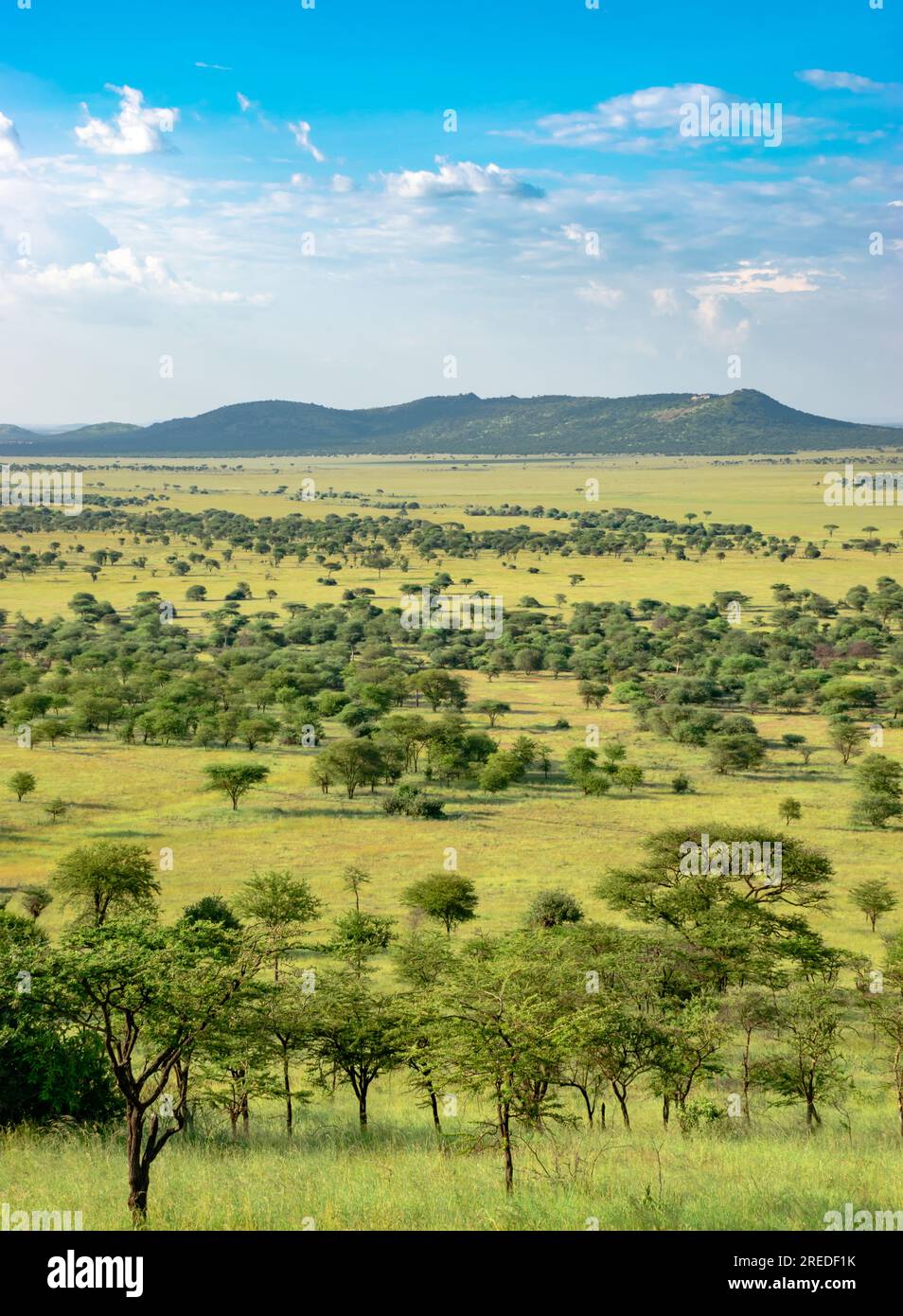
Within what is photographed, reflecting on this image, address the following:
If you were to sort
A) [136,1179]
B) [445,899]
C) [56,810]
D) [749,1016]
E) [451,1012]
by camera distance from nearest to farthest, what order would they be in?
[136,1179] → [451,1012] → [749,1016] → [445,899] → [56,810]

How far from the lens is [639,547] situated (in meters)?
187


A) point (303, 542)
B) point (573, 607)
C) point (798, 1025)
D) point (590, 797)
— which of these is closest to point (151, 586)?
point (303, 542)

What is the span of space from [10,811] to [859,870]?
42123 mm

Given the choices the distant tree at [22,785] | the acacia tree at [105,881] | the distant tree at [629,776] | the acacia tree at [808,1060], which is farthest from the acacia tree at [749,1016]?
the distant tree at [22,785]

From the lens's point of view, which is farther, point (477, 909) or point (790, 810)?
point (790, 810)

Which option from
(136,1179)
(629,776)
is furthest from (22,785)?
(136,1179)

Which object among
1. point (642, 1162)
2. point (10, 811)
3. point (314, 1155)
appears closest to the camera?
point (642, 1162)

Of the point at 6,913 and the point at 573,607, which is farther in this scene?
the point at 573,607

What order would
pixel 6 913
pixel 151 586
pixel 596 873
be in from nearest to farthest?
pixel 6 913, pixel 596 873, pixel 151 586

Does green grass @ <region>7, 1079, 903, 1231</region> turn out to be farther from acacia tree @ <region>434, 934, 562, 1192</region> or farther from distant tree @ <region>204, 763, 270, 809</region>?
distant tree @ <region>204, 763, 270, 809</region>

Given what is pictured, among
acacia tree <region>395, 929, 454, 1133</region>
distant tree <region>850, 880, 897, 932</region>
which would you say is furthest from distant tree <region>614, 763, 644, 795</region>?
acacia tree <region>395, 929, 454, 1133</region>

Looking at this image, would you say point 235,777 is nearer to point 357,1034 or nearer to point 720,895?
point 720,895

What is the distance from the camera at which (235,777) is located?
55969 millimetres
